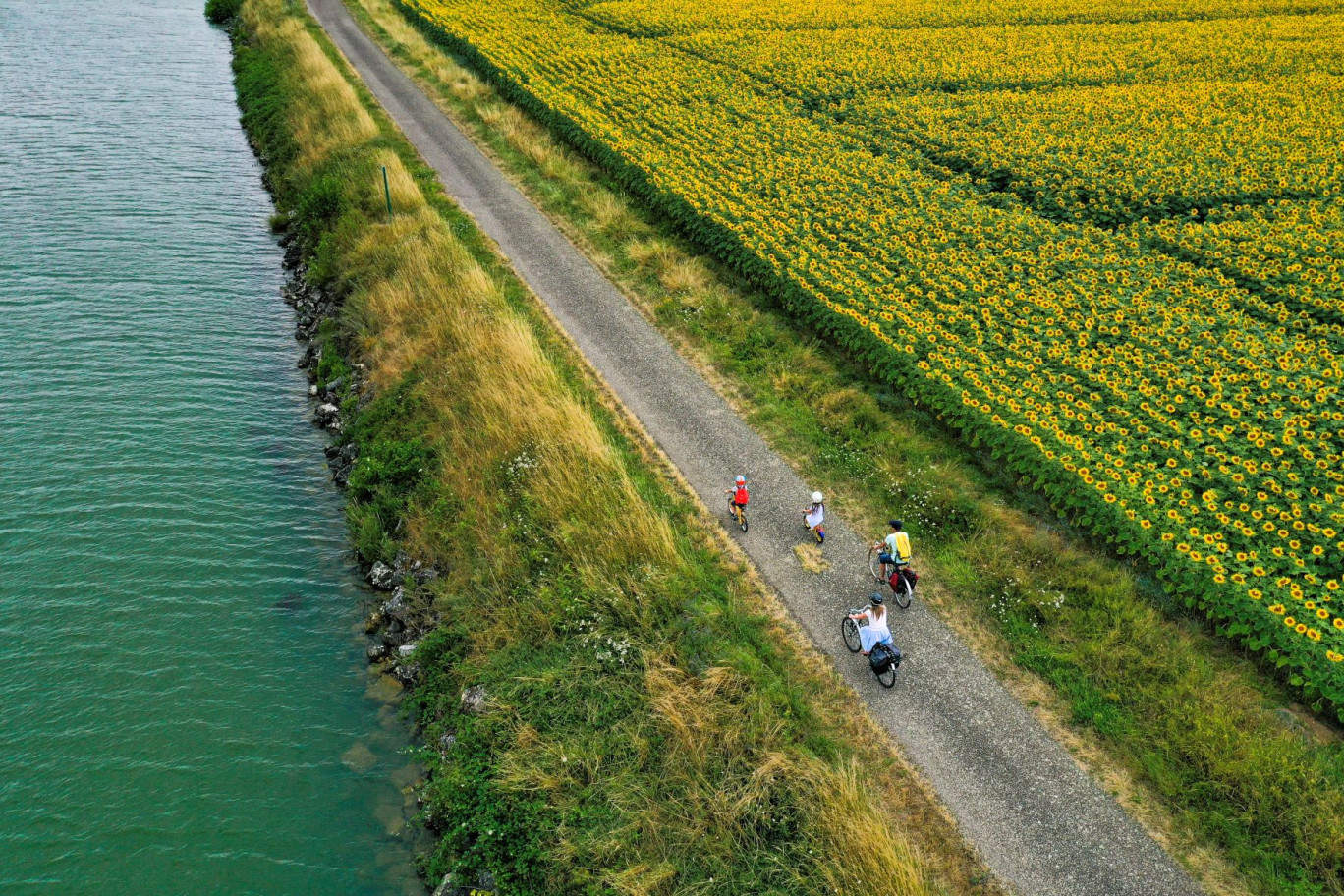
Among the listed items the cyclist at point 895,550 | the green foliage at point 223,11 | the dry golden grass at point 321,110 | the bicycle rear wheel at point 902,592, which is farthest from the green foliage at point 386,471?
the green foliage at point 223,11

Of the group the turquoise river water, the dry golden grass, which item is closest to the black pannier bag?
the turquoise river water

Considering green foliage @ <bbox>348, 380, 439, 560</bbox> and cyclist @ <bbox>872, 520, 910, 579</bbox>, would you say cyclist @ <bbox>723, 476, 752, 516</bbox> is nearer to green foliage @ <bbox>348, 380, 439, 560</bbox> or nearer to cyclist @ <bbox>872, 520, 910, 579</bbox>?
cyclist @ <bbox>872, 520, 910, 579</bbox>

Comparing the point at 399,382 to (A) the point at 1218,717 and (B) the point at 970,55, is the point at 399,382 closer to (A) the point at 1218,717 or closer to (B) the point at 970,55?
(A) the point at 1218,717

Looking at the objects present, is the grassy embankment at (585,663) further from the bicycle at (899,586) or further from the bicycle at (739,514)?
the bicycle at (899,586)

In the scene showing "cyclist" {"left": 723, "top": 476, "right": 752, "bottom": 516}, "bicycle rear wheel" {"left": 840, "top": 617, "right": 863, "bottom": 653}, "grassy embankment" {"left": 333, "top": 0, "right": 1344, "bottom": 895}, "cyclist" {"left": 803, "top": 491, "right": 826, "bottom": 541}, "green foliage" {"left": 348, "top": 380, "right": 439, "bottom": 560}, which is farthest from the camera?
"green foliage" {"left": 348, "top": 380, "right": 439, "bottom": 560}

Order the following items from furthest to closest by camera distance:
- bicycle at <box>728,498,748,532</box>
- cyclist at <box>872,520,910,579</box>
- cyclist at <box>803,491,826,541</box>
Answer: bicycle at <box>728,498,748,532</box>, cyclist at <box>803,491,826,541</box>, cyclist at <box>872,520,910,579</box>

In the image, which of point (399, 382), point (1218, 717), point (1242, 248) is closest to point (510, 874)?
point (1218, 717)
